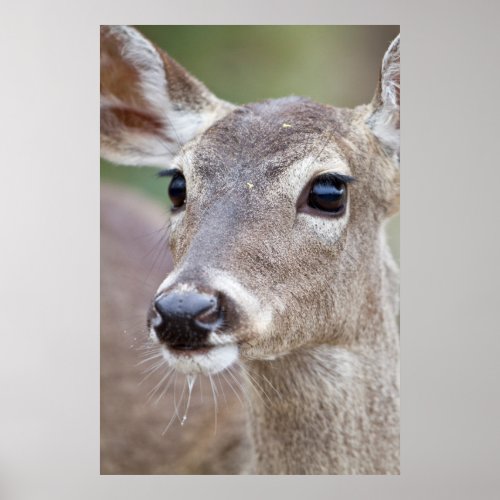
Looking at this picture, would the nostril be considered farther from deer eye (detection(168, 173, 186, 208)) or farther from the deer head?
deer eye (detection(168, 173, 186, 208))

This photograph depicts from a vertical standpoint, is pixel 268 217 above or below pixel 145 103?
below

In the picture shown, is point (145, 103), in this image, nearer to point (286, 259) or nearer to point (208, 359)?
point (286, 259)

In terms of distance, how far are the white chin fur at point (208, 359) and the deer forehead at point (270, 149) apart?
19.2 inches

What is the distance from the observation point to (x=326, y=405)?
240 cm

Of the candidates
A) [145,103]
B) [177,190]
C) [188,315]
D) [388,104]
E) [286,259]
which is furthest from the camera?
[145,103]

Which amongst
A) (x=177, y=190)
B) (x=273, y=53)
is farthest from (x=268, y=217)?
(x=273, y=53)

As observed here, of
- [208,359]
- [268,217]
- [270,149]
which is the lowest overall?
[208,359]

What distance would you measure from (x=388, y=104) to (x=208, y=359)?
110 cm

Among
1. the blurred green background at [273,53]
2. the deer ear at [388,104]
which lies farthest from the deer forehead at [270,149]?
the blurred green background at [273,53]

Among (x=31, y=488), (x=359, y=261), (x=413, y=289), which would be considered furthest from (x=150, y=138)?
(x=31, y=488)

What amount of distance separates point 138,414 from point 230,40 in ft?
4.84

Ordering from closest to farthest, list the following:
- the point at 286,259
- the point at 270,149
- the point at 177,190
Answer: the point at 286,259
the point at 270,149
the point at 177,190
